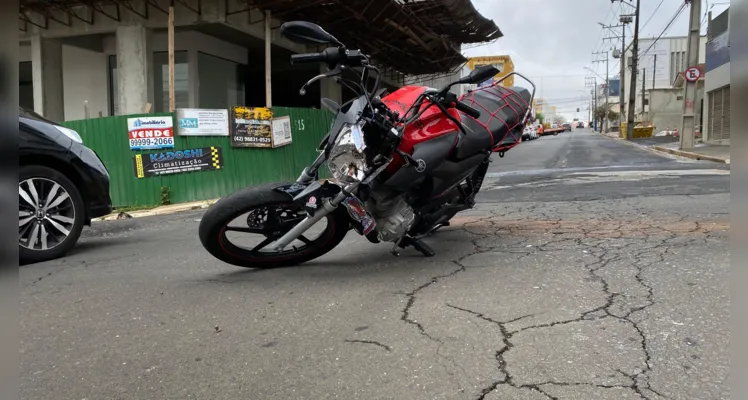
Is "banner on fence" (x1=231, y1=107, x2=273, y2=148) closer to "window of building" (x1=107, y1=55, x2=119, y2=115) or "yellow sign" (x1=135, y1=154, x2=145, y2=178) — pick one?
"yellow sign" (x1=135, y1=154, x2=145, y2=178)

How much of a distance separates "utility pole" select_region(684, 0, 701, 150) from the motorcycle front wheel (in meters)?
21.3

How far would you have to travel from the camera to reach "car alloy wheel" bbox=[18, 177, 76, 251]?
5.18m

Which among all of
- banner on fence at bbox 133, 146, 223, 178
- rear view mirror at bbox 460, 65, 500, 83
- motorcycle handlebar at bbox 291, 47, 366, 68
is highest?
motorcycle handlebar at bbox 291, 47, 366, 68

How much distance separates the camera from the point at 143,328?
3.40 metres

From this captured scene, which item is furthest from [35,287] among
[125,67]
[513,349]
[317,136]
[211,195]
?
[125,67]

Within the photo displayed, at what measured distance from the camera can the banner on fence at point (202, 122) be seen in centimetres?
1238

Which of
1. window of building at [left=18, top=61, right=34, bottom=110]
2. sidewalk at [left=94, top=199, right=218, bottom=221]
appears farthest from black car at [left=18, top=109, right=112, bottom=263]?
sidewalk at [left=94, top=199, right=218, bottom=221]

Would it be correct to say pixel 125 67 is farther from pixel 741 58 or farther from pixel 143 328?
pixel 741 58

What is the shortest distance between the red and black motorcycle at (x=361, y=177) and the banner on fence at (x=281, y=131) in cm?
968

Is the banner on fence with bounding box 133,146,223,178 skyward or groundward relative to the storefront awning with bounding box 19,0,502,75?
groundward

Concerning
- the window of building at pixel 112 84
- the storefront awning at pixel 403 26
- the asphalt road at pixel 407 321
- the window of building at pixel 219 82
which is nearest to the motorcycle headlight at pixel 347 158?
the asphalt road at pixel 407 321

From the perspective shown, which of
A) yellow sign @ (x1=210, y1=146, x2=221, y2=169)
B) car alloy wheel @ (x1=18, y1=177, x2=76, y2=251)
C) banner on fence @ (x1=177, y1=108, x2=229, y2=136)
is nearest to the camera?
car alloy wheel @ (x1=18, y1=177, x2=76, y2=251)

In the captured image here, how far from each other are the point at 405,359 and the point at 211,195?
10.9m

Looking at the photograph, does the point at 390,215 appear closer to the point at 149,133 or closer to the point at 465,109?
the point at 465,109
